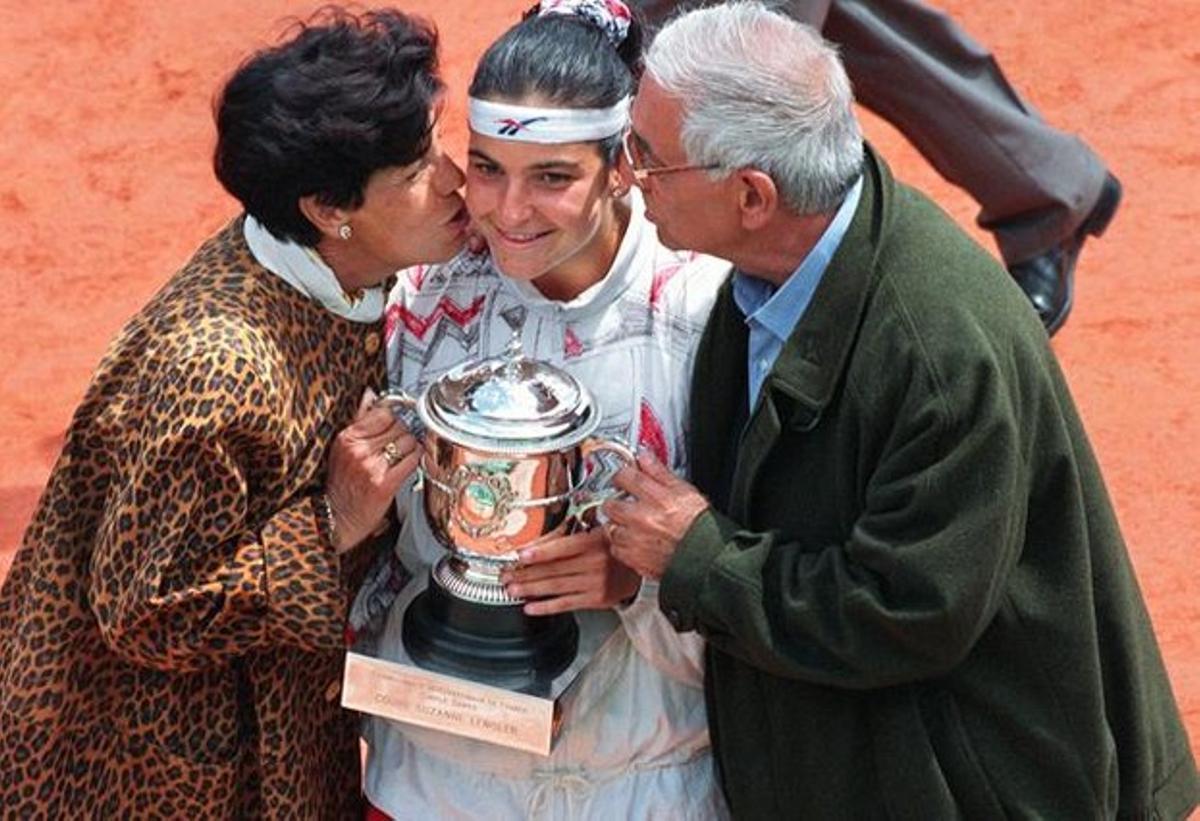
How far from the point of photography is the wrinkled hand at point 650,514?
4074 millimetres

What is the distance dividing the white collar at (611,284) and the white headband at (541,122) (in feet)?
0.66

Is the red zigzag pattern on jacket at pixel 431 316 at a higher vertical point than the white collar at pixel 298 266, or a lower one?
lower

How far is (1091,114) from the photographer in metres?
9.73

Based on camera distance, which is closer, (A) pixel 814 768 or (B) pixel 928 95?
(A) pixel 814 768

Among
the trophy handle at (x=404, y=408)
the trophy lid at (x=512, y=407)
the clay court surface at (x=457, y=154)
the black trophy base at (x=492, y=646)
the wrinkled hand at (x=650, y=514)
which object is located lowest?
the clay court surface at (x=457, y=154)

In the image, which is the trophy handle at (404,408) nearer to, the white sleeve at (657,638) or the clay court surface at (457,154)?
the white sleeve at (657,638)

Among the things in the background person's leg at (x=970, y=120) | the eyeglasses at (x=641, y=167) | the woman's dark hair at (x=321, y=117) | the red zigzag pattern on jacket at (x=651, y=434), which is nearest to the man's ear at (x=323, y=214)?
the woman's dark hair at (x=321, y=117)

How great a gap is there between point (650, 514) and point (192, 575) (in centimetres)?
80

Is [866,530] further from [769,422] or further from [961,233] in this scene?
[961,233]

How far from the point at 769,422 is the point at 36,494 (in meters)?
4.06

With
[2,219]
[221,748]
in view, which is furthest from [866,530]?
[2,219]

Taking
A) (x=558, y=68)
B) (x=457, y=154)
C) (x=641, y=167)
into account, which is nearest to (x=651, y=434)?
(x=641, y=167)

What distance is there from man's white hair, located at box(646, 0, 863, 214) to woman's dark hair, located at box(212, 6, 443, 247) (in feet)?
1.72

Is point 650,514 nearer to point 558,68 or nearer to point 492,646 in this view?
point 492,646
